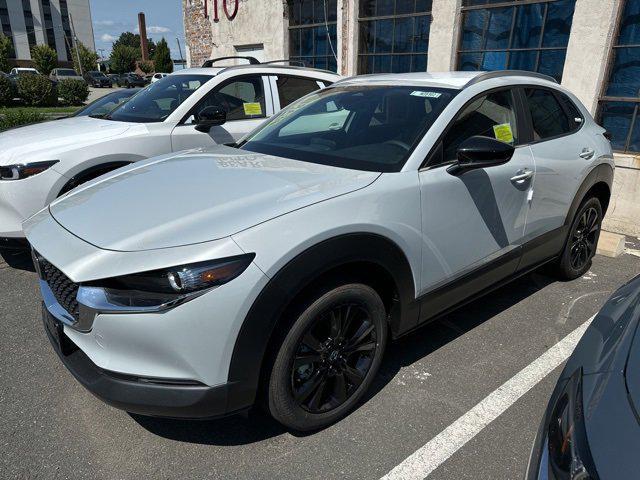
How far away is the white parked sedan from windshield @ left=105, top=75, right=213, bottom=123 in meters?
0.01

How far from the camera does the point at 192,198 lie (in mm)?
2264

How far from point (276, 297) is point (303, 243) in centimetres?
25

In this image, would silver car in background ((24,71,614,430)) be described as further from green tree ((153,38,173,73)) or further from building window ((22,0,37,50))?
building window ((22,0,37,50))

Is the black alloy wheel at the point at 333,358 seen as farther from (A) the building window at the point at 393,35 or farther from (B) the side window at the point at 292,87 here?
(A) the building window at the point at 393,35

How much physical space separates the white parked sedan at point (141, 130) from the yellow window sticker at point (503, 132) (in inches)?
104

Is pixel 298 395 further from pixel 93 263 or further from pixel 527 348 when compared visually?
pixel 527 348

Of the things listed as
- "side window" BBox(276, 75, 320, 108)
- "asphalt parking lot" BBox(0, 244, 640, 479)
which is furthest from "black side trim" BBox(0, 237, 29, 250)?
"side window" BBox(276, 75, 320, 108)

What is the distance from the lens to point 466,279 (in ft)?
9.37

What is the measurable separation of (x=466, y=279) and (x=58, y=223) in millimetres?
2213

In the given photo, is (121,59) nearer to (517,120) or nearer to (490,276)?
(517,120)

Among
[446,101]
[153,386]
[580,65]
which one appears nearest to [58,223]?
[153,386]

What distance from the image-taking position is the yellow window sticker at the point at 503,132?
10.2 ft

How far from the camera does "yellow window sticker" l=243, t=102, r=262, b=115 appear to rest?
5.20 metres

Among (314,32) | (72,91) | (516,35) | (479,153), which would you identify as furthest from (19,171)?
(72,91)
